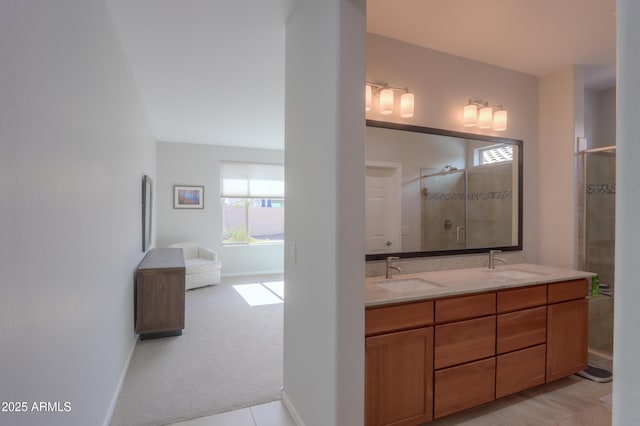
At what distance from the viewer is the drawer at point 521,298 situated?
225cm

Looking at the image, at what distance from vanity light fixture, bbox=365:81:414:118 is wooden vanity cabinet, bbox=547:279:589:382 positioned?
1740 millimetres

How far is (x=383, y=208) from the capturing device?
101 inches

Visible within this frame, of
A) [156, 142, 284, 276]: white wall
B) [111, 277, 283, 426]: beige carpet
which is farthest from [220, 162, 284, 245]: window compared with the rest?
[111, 277, 283, 426]: beige carpet

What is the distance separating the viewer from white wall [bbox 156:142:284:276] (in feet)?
20.5

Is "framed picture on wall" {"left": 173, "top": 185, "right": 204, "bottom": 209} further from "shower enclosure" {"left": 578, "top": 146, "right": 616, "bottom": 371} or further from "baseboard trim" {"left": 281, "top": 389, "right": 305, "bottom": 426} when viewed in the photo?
"shower enclosure" {"left": 578, "top": 146, "right": 616, "bottom": 371}

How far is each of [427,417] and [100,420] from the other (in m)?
1.93

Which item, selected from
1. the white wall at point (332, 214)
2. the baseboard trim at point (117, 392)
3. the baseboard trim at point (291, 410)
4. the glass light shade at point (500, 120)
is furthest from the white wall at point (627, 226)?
the glass light shade at point (500, 120)

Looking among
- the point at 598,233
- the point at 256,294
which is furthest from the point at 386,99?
the point at 256,294

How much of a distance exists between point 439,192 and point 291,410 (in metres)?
2.02

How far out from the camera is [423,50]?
8.85 ft

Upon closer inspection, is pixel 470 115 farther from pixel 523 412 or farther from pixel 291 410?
pixel 291 410

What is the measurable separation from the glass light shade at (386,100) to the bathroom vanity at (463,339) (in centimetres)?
129

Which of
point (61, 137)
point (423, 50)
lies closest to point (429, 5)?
point (423, 50)

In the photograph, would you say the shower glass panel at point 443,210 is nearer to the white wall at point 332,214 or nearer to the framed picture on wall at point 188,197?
the white wall at point 332,214
